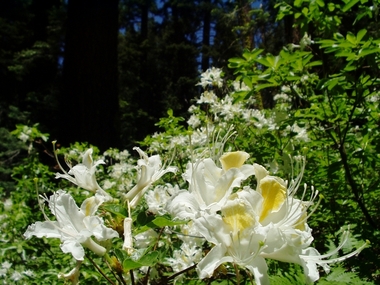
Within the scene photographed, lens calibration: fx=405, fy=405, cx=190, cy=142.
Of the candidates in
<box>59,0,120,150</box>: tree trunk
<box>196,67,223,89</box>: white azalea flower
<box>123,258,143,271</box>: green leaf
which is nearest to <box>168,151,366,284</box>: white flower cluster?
<box>123,258,143,271</box>: green leaf

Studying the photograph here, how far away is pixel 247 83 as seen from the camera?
201 centimetres

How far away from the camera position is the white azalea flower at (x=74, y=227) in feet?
2.62

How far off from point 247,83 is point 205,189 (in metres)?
1.25

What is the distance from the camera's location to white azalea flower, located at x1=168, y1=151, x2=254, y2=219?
2.73 feet

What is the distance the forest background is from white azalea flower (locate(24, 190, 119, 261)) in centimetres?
98

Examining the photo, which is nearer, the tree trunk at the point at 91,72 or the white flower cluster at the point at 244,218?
the white flower cluster at the point at 244,218

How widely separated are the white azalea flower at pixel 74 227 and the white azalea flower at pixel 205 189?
145 millimetres

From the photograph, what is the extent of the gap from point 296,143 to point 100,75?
186 inches

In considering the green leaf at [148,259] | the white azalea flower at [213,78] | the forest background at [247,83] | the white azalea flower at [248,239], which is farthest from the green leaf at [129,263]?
the white azalea flower at [213,78]

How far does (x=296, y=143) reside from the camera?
2.53 meters

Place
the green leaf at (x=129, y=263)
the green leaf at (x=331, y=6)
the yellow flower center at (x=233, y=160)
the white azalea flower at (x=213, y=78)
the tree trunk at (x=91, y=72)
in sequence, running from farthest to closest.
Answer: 1. the tree trunk at (x=91, y=72)
2. the white azalea flower at (x=213, y=78)
3. the green leaf at (x=331, y=6)
4. the yellow flower center at (x=233, y=160)
5. the green leaf at (x=129, y=263)

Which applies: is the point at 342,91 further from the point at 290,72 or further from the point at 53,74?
the point at 53,74

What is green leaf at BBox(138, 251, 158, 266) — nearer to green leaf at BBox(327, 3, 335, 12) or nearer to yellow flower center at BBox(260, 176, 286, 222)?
yellow flower center at BBox(260, 176, 286, 222)

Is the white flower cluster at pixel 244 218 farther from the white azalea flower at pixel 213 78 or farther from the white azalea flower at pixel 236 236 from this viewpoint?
the white azalea flower at pixel 213 78
